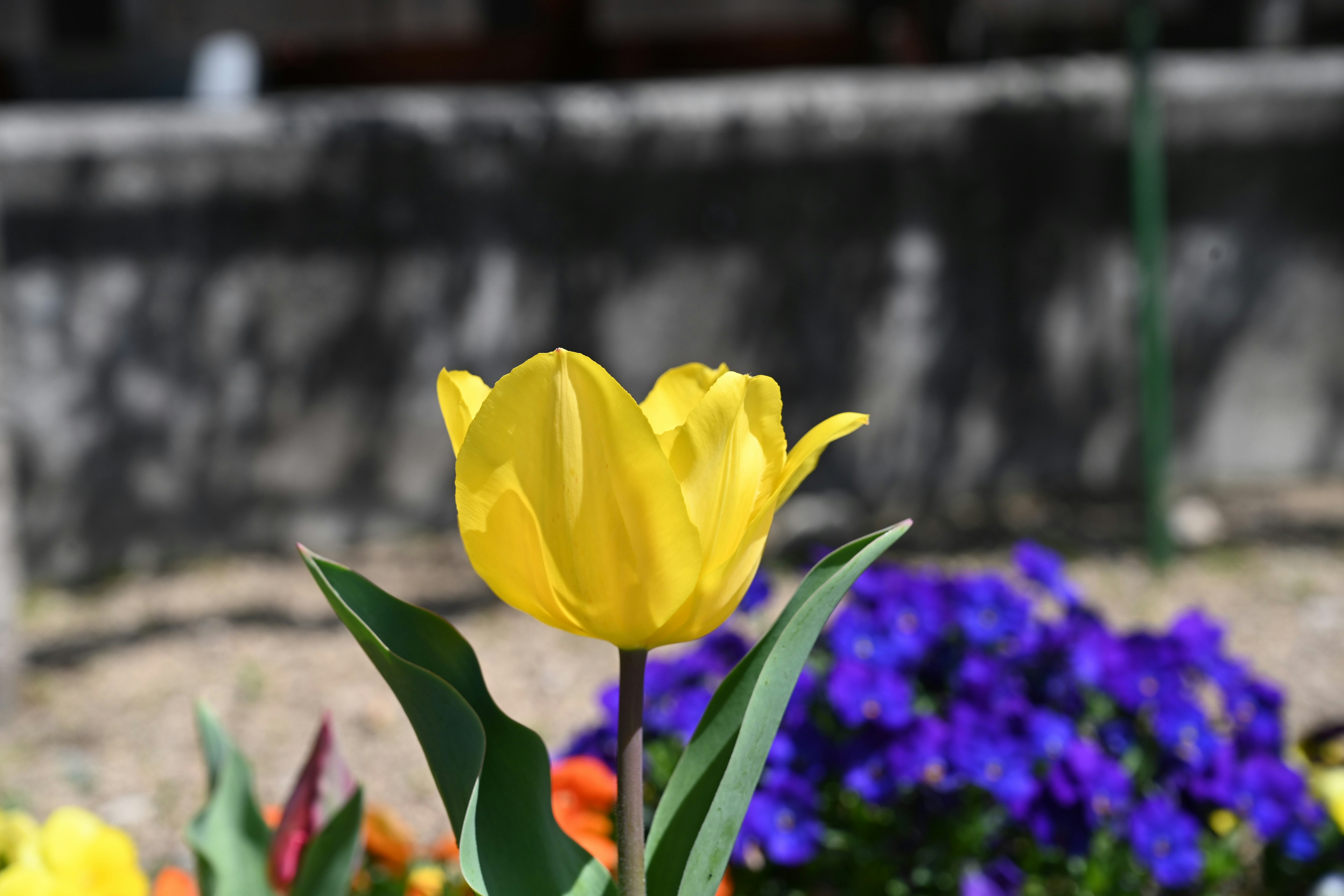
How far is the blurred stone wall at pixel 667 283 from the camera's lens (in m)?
3.61

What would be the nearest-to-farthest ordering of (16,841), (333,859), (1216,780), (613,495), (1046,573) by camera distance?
(613,495), (333,859), (16,841), (1216,780), (1046,573)

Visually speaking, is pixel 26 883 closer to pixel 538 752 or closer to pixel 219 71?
pixel 538 752

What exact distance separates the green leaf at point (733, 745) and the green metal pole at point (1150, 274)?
3.22 meters

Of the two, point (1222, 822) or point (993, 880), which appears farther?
point (1222, 822)

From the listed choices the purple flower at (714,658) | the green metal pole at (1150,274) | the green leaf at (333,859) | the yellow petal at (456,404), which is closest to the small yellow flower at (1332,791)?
the purple flower at (714,658)

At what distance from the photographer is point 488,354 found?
3926mm

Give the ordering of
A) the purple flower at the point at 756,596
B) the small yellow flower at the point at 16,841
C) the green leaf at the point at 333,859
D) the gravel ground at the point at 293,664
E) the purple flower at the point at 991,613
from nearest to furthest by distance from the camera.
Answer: the green leaf at the point at 333,859
the small yellow flower at the point at 16,841
the purple flower at the point at 991,613
the purple flower at the point at 756,596
the gravel ground at the point at 293,664

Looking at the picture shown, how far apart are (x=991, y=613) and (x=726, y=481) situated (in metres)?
1.24

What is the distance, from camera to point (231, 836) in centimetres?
111

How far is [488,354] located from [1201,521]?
254 centimetres

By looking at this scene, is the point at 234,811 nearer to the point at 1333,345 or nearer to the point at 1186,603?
the point at 1186,603

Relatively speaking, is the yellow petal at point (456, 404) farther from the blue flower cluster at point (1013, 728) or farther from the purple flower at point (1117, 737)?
the purple flower at point (1117, 737)

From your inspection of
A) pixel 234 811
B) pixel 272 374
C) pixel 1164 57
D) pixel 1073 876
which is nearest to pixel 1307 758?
pixel 1073 876

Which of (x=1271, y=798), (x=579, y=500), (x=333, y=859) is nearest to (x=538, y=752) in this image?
(x=579, y=500)
